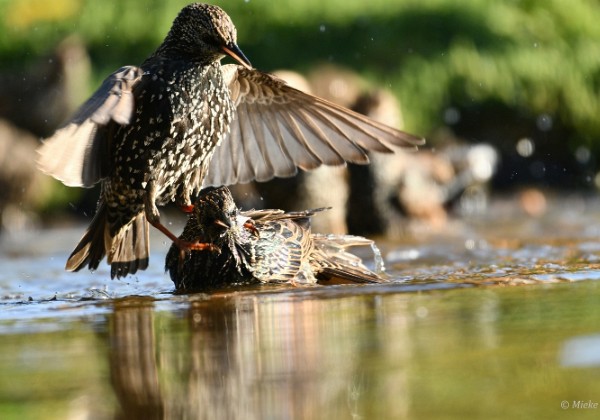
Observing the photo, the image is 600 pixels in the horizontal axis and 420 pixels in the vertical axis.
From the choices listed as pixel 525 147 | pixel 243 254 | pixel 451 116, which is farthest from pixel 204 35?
pixel 525 147

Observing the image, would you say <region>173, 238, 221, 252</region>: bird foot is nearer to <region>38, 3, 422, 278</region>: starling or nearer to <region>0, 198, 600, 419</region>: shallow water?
<region>38, 3, 422, 278</region>: starling

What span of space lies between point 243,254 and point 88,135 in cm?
106

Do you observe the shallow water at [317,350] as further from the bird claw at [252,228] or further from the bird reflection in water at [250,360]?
the bird claw at [252,228]

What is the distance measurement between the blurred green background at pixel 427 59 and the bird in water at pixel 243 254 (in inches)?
249

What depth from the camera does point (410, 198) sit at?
10406 millimetres

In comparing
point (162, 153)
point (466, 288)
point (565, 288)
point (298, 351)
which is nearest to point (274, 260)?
point (162, 153)

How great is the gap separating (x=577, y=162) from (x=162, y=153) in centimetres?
806

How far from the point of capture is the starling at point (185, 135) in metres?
5.68

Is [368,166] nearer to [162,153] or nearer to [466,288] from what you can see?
[162,153]

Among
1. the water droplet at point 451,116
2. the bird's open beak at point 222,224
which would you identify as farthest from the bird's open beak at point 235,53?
the water droplet at point 451,116

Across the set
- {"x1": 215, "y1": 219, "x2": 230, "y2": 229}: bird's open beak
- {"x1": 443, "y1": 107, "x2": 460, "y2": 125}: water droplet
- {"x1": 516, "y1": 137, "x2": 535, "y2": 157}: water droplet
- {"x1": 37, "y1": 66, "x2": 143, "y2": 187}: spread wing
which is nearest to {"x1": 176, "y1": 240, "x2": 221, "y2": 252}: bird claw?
{"x1": 215, "y1": 219, "x2": 230, "y2": 229}: bird's open beak

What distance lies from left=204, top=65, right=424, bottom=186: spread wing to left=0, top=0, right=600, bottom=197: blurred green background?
18.2 feet

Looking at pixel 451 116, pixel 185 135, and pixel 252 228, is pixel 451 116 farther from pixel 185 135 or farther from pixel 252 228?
pixel 185 135

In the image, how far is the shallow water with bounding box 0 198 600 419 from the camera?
9.85 feet
